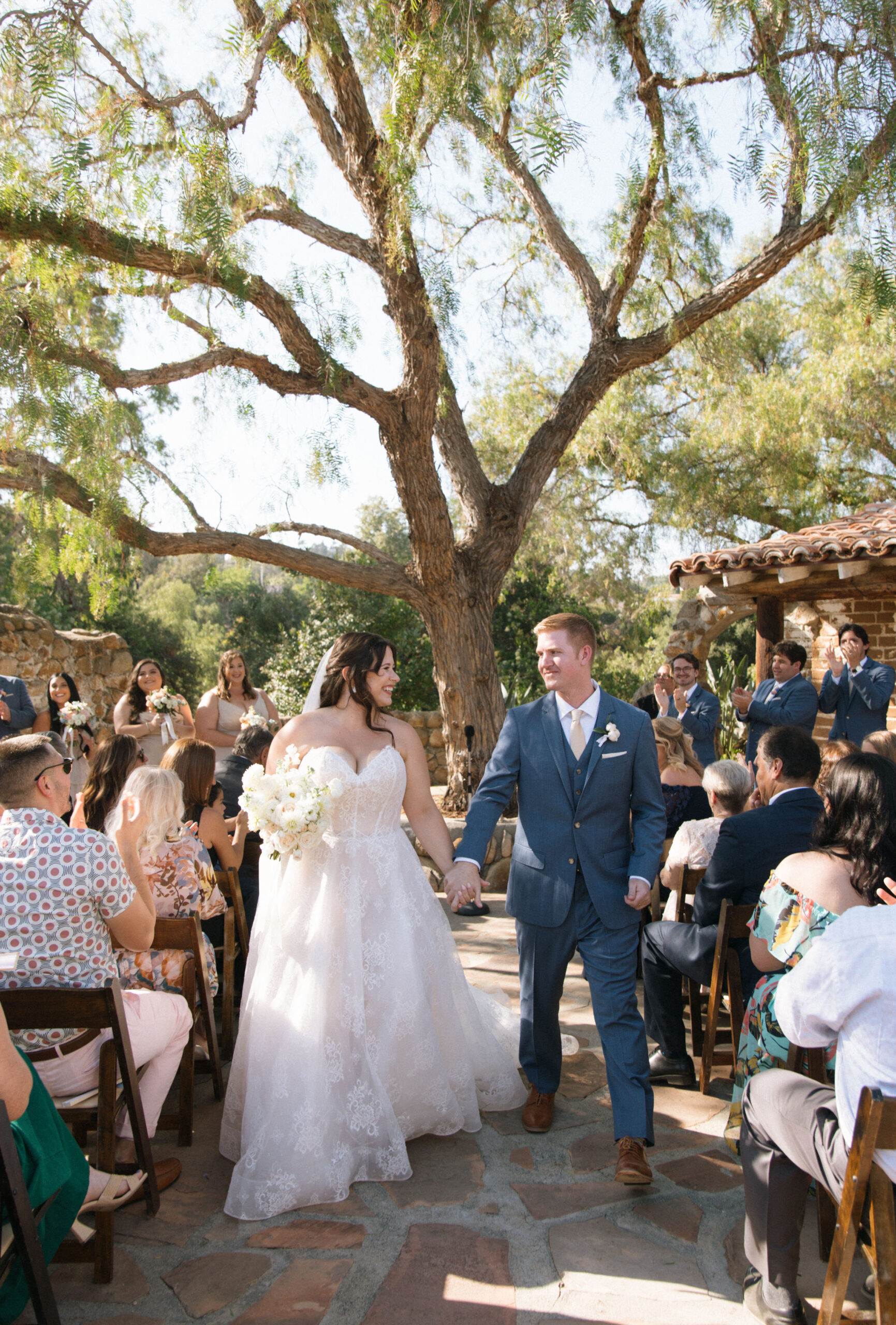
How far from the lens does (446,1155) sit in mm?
3480

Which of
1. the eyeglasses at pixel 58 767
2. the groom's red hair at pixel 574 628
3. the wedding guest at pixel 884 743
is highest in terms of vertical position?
the groom's red hair at pixel 574 628

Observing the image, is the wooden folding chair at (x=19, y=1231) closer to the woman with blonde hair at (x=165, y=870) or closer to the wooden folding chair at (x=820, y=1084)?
the woman with blonde hair at (x=165, y=870)

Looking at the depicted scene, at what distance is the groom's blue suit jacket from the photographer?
3500mm

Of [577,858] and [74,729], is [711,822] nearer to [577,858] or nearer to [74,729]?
[577,858]

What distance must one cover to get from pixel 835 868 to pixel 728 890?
3.84 ft

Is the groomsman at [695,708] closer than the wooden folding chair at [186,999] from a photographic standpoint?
No

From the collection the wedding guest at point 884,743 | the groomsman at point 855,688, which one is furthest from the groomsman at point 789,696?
the wedding guest at point 884,743

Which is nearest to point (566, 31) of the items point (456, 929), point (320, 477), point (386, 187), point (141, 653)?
point (386, 187)

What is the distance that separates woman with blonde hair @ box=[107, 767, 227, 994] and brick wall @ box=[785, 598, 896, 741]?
705 centimetres

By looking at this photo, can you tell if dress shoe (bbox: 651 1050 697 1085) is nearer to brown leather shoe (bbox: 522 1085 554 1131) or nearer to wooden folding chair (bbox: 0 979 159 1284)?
brown leather shoe (bbox: 522 1085 554 1131)

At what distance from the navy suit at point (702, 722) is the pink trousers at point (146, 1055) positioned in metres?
4.24

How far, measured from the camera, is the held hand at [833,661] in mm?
7068

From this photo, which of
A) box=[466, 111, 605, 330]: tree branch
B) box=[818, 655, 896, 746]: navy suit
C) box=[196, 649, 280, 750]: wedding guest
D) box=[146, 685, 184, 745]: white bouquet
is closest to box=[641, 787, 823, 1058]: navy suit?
box=[818, 655, 896, 746]: navy suit

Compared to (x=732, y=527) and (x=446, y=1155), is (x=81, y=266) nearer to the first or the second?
(x=446, y=1155)
